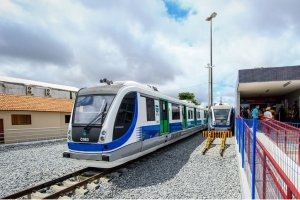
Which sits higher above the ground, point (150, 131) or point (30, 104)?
point (30, 104)

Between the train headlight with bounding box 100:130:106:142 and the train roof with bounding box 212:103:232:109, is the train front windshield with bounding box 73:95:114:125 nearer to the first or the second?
the train headlight with bounding box 100:130:106:142

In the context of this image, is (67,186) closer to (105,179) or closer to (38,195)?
(38,195)

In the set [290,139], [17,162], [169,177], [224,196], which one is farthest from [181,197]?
[17,162]

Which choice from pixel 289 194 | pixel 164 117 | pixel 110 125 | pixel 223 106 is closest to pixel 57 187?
pixel 110 125

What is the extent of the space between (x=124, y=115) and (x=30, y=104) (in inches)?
635

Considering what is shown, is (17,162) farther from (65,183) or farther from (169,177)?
(169,177)

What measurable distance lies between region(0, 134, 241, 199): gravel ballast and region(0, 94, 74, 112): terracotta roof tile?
368 inches

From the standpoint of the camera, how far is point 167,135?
1131 centimetres

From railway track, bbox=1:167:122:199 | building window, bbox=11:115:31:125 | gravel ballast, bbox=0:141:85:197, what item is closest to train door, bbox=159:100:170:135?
railway track, bbox=1:167:122:199

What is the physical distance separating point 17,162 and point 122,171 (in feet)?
17.8

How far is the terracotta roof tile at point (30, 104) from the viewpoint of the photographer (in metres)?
17.9

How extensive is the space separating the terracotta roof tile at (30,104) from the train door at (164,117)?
13343 mm

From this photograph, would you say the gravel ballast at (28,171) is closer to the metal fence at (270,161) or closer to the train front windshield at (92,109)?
the train front windshield at (92,109)

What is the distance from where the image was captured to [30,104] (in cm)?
1986
